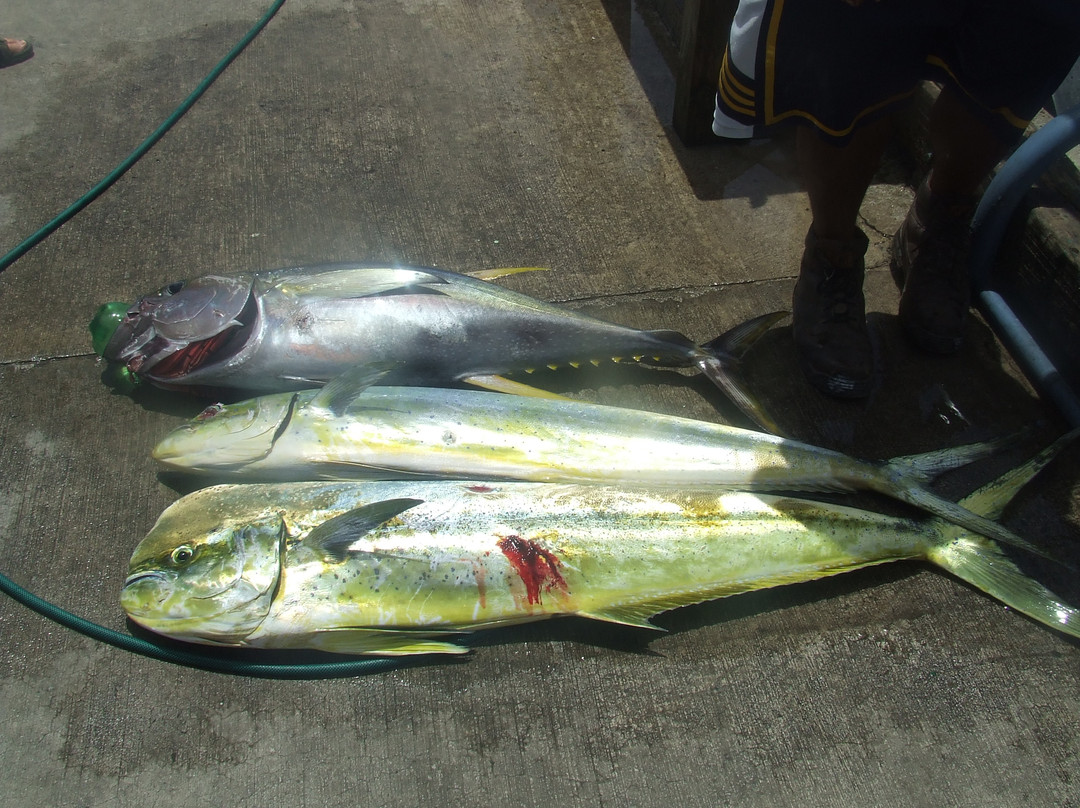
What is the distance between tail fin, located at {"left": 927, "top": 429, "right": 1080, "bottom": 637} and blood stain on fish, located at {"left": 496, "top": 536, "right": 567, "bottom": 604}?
114cm

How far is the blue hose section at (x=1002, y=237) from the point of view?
2.60 metres

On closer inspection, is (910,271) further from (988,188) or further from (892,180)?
(892,180)

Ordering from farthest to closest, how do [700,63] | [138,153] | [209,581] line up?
[138,153] → [700,63] → [209,581]

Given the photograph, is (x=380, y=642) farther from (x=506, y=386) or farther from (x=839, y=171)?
(x=839, y=171)

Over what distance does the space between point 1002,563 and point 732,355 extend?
1.06 metres

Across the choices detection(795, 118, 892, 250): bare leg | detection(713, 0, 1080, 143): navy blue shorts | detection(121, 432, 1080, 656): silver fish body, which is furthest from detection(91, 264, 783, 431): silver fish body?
detection(713, 0, 1080, 143): navy blue shorts

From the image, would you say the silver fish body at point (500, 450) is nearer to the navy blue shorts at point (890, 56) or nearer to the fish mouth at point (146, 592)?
the fish mouth at point (146, 592)

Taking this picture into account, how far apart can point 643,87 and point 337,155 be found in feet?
5.73

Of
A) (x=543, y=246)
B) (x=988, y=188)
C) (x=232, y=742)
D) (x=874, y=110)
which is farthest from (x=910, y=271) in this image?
(x=232, y=742)

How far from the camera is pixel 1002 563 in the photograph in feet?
6.93

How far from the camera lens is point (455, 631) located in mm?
1992

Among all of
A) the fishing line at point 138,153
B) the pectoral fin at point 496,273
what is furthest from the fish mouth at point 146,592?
the fishing line at point 138,153

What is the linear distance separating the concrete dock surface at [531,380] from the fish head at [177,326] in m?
0.19

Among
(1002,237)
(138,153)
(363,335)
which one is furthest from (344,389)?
(1002,237)
